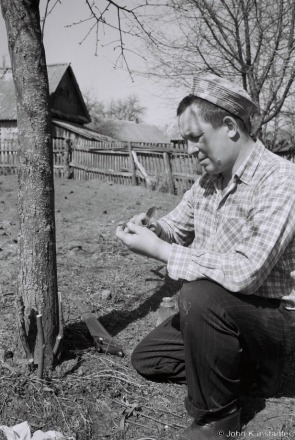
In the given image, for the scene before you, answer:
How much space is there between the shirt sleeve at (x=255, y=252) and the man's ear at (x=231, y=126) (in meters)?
0.29

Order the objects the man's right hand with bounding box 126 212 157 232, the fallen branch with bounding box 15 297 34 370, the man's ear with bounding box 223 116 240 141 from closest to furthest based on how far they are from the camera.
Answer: the man's ear with bounding box 223 116 240 141 < the fallen branch with bounding box 15 297 34 370 < the man's right hand with bounding box 126 212 157 232

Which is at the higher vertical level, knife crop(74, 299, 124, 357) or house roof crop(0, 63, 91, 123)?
house roof crop(0, 63, 91, 123)

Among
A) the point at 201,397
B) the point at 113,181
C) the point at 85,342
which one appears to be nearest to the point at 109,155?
the point at 113,181

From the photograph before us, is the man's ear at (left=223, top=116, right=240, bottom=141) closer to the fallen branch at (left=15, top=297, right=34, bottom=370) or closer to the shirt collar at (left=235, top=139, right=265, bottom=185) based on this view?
the shirt collar at (left=235, top=139, right=265, bottom=185)

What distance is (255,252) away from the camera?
1.74 metres

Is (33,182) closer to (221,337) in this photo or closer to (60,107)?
(221,337)

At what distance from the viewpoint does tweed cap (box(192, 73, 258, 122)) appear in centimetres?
193

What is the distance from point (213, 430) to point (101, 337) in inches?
37.1

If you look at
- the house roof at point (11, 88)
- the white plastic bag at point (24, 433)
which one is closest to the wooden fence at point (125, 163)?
the house roof at point (11, 88)

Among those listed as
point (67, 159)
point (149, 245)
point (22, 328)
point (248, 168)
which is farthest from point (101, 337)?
point (67, 159)

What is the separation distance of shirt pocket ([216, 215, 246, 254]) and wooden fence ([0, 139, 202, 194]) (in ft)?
29.6

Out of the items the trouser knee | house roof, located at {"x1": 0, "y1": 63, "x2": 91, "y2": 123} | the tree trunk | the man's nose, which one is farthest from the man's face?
house roof, located at {"x1": 0, "y1": 63, "x2": 91, "y2": 123}

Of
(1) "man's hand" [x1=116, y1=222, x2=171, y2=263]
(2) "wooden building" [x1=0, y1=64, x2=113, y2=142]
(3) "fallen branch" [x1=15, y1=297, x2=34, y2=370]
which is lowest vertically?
(3) "fallen branch" [x1=15, y1=297, x2=34, y2=370]

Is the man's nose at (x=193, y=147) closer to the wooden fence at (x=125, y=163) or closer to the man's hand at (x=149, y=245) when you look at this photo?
the man's hand at (x=149, y=245)
